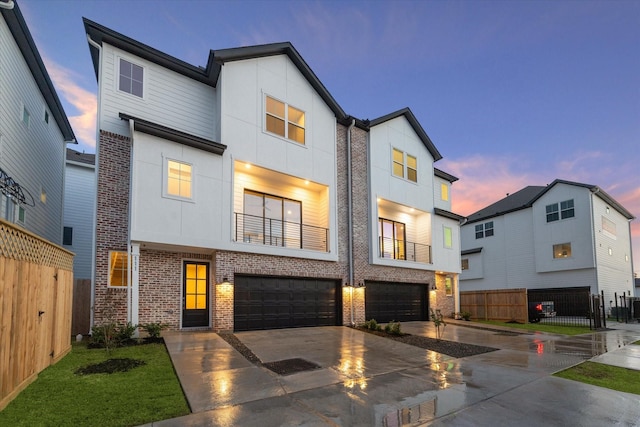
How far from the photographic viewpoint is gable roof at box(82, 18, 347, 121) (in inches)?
450

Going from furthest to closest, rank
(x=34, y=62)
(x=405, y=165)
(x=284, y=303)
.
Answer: (x=405, y=165) < (x=284, y=303) < (x=34, y=62)

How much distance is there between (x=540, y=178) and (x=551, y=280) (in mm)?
10910

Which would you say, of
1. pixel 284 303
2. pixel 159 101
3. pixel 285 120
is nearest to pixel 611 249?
pixel 284 303

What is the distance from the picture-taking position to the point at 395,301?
17719 millimetres

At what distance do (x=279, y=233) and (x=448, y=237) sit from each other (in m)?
11.0

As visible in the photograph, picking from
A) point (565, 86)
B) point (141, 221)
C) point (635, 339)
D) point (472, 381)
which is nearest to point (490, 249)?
point (565, 86)

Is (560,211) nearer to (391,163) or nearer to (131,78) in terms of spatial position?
(391,163)

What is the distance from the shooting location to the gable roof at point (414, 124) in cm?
1773

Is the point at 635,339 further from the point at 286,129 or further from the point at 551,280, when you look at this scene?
the point at 286,129

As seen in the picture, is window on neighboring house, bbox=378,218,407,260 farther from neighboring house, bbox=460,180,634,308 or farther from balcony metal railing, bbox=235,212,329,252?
neighboring house, bbox=460,180,634,308

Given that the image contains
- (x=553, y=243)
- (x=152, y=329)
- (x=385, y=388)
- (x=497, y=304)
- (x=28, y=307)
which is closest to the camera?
(x=28, y=307)

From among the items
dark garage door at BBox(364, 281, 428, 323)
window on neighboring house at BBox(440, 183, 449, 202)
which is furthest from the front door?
window on neighboring house at BBox(440, 183, 449, 202)

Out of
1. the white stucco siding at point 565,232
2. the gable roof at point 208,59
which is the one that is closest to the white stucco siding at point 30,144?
the gable roof at point 208,59

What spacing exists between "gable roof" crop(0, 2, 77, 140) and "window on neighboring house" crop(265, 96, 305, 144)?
795 centimetres
